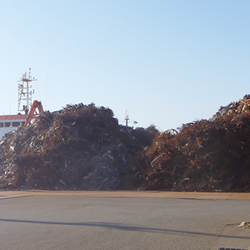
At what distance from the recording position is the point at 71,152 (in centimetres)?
2158

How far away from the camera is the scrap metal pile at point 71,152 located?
20.4 metres

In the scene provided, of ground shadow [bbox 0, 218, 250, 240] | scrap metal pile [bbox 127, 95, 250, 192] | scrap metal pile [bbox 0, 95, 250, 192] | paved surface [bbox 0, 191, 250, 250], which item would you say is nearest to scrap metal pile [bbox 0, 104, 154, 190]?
scrap metal pile [bbox 0, 95, 250, 192]

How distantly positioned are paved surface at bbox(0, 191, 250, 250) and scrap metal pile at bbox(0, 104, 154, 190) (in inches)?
245

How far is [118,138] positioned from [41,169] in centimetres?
532

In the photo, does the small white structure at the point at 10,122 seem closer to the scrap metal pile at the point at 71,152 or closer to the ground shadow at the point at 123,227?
A: the scrap metal pile at the point at 71,152

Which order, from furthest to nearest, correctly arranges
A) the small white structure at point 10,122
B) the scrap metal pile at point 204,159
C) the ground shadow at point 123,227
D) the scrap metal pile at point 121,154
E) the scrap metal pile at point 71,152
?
the small white structure at point 10,122 < the scrap metal pile at point 71,152 < the scrap metal pile at point 121,154 < the scrap metal pile at point 204,159 < the ground shadow at point 123,227

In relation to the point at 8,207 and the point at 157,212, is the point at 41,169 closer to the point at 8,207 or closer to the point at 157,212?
the point at 8,207

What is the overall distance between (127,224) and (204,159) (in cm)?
923

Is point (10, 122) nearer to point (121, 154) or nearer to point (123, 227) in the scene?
point (121, 154)

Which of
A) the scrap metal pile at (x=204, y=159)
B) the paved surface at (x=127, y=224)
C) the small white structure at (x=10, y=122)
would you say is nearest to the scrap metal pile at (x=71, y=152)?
the scrap metal pile at (x=204, y=159)

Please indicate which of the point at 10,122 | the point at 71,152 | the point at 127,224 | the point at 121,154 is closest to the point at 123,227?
the point at 127,224

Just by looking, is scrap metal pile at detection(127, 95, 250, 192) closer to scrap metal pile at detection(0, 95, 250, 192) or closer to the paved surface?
scrap metal pile at detection(0, 95, 250, 192)

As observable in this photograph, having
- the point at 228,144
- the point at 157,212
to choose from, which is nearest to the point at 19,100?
the point at 228,144

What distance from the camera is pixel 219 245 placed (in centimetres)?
689
